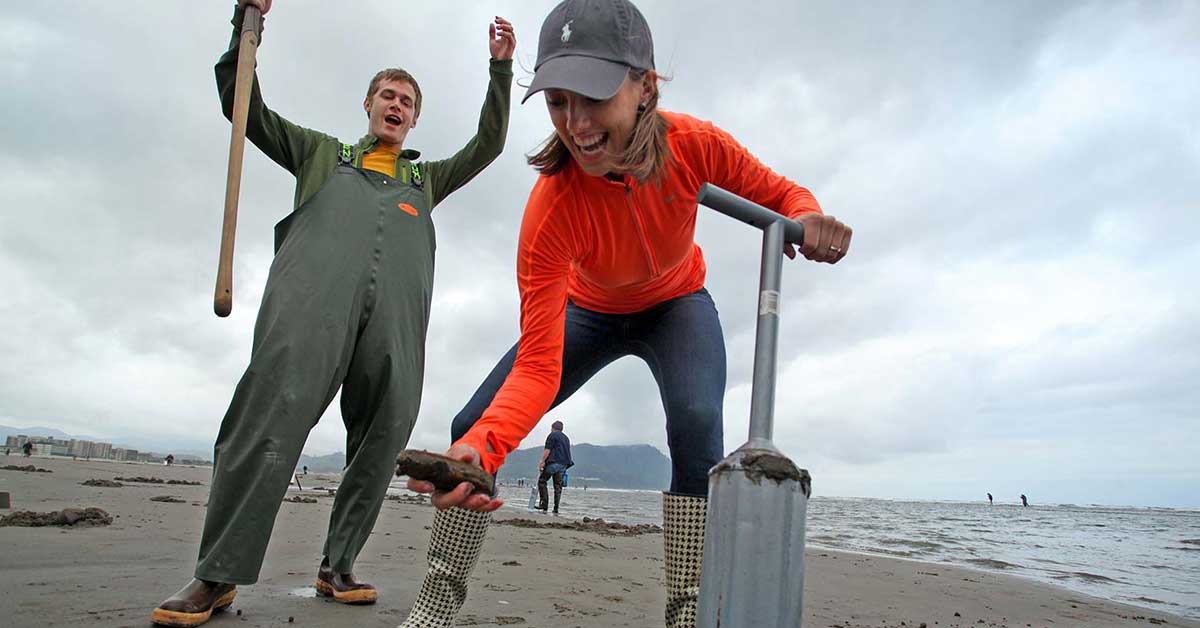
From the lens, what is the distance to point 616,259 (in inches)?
90.1

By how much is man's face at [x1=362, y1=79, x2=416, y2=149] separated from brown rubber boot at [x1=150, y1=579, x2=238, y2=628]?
1.93 m

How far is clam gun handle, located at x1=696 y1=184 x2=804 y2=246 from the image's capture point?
1.63m

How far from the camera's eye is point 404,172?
3.09 metres

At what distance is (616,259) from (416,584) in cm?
203

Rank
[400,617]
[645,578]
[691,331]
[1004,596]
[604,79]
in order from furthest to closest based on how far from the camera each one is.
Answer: [1004,596] → [645,578] → [400,617] → [691,331] → [604,79]

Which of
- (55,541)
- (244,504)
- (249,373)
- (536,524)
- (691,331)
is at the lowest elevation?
(536,524)

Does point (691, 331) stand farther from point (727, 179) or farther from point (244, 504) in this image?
point (244, 504)

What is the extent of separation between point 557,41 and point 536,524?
8.09 metres

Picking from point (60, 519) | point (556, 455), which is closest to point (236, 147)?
point (60, 519)

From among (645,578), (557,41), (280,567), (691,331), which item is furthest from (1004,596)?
(557,41)

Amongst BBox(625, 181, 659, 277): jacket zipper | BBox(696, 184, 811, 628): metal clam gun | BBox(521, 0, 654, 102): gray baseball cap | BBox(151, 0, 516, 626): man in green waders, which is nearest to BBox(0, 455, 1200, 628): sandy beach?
BBox(151, 0, 516, 626): man in green waders

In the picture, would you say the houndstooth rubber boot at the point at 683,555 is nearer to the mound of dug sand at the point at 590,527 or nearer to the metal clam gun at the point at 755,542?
the metal clam gun at the point at 755,542

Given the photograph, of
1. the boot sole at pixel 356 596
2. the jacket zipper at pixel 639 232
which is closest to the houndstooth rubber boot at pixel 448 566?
the boot sole at pixel 356 596

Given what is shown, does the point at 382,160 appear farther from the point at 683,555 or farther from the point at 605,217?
the point at 683,555
